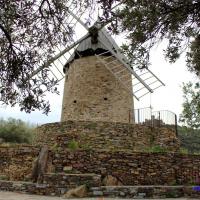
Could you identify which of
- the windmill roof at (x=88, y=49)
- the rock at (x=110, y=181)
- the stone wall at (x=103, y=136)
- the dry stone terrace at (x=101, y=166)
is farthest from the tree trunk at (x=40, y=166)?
the windmill roof at (x=88, y=49)

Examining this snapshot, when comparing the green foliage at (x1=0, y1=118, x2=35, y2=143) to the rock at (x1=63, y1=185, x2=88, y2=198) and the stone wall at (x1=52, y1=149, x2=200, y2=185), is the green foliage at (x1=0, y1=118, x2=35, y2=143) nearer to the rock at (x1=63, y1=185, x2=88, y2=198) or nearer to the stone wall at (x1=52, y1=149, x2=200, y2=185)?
the stone wall at (x1=52, y1=149, x2=200, y2=185)

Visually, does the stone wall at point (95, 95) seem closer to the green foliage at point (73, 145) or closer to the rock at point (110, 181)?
the green foliage at point (73, 145)

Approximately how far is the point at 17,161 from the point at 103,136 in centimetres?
356

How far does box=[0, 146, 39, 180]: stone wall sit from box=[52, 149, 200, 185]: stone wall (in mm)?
876

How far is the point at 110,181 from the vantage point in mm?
12523

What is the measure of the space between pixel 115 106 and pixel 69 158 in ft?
16.1

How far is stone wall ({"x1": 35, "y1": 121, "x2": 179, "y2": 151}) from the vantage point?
50.6 ft

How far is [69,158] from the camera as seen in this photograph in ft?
43.0

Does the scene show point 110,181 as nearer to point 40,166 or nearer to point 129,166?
point 129,166

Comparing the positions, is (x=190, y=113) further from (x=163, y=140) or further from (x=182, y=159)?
(x=182, y=159)

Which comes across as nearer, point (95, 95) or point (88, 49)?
point (95, 95)

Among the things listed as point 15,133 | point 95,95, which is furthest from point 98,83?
point 15,133

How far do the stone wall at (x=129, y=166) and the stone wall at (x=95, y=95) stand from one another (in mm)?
4128

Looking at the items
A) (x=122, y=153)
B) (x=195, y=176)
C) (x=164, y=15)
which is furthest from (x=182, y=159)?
(x=164, y=15)
